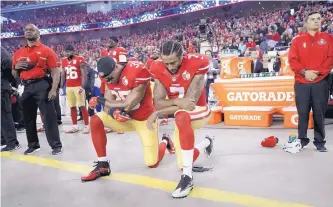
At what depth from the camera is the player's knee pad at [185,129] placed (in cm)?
261

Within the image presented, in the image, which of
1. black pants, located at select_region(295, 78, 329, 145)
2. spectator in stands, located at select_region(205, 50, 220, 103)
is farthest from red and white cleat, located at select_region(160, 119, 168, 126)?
black pants, located at select_region(295, 78, 329, 145)

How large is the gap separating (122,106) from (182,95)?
1.82ft

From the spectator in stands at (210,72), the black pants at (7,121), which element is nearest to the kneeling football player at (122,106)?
the black pants at (7,121)

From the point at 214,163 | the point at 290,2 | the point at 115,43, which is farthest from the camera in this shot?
the point at 290,2

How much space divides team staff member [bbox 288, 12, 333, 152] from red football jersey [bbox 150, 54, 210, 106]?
4.12 ft

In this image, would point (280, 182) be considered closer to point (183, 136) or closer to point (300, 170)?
point (300, 170)

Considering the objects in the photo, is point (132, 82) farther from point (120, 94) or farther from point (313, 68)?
point (313, 68)

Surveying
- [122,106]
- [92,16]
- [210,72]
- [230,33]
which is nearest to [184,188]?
[122,106]

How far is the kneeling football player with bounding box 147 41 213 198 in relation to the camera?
262 cm

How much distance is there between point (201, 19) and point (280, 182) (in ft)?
74.6

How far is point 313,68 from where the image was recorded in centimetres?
346

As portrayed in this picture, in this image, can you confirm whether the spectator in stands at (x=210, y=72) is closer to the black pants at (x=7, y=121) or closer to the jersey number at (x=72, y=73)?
the jersey number at (x=72, y=73)

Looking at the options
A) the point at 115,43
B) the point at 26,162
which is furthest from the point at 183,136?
the point at 115,43

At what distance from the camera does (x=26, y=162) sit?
155 inches
